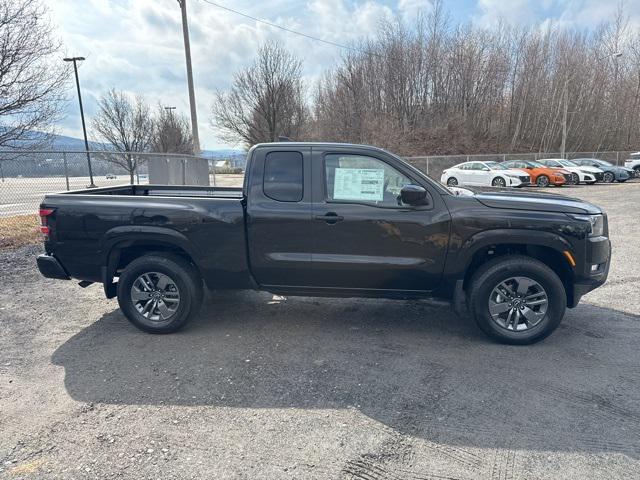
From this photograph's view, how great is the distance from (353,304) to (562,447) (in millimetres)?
2842

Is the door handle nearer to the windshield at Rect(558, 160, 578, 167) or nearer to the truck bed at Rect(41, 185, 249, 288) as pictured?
the truck bed at Rect(41, 185, 249, 288)

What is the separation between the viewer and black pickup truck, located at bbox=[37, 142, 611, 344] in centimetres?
387


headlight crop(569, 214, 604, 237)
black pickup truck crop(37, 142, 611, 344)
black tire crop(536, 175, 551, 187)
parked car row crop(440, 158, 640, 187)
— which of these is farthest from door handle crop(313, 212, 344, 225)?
black tire crop(536, 175, 551, 187)

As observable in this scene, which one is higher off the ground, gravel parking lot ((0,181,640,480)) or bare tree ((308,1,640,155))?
bare tree ((308,1,640,155))

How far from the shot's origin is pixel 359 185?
403cm

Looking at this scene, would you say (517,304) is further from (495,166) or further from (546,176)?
(546,176)

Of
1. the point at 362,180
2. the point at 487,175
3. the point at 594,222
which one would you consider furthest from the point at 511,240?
the point at 487,175

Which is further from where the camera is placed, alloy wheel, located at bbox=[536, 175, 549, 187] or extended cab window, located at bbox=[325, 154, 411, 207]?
alloy wheel, located at bbox=[536, 175, 549, 187]

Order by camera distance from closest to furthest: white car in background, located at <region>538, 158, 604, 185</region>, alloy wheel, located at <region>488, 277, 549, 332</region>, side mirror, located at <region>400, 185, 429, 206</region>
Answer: side mirror, located at <region>400, 185, 429, 206</region> → alloy wheel, located at <region>488, 277, 549, 332</region> → white car in background, located at <region>538, 158, 604, 185</region>

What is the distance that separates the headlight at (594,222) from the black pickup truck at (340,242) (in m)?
0.01

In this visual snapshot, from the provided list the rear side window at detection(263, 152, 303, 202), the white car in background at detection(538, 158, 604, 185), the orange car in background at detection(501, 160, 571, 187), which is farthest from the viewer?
the white car in background at detection(538, 158, 604, 185)

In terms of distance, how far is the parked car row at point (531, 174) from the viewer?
21.3m

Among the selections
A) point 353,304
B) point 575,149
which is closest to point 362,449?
point 353,304

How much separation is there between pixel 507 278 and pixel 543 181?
2136 cm
